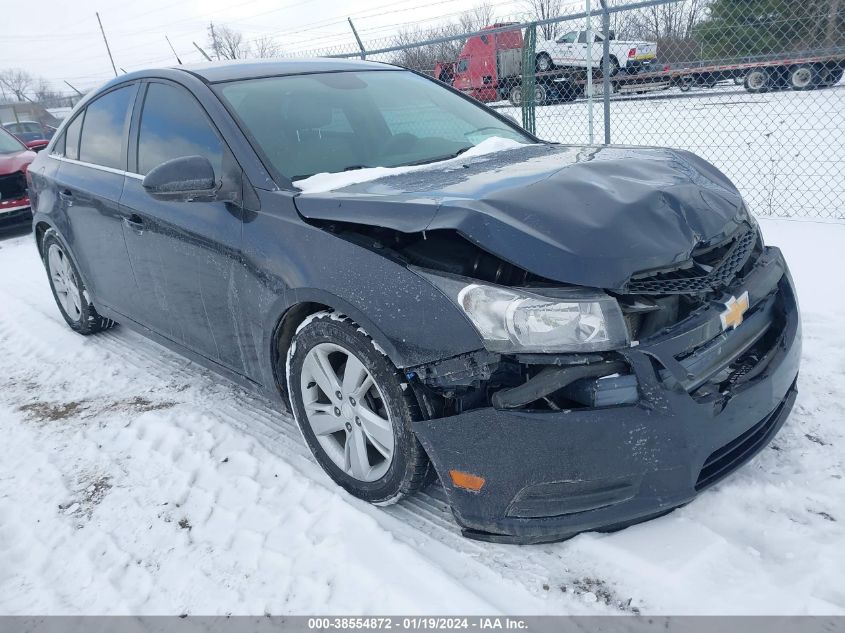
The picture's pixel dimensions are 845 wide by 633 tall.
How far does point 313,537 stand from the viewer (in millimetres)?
2256

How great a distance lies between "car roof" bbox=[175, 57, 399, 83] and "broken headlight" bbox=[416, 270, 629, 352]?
6.38ft

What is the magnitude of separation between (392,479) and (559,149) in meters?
1.75

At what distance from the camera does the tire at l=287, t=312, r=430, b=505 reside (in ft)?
6.97

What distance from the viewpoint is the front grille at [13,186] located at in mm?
8562

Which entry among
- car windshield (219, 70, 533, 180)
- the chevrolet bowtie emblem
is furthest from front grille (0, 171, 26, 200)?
the chevrolet bowtie emblem

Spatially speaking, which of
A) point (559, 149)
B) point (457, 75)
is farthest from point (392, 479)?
point (457, 75)

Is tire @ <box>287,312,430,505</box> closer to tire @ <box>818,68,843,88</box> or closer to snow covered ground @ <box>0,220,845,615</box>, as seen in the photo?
snow covered ground @ <box>0,220,845,615</box>

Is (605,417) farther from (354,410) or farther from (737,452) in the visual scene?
(354,410)

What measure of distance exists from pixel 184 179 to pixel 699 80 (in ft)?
35.8

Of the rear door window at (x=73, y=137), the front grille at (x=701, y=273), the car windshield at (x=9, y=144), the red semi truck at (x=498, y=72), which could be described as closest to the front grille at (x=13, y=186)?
the car windshield at (x=9, y=144)

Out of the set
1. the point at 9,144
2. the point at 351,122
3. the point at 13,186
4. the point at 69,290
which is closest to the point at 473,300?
the point at 351,122

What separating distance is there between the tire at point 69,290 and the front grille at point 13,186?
16.1 ft

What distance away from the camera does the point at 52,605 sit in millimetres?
2092
